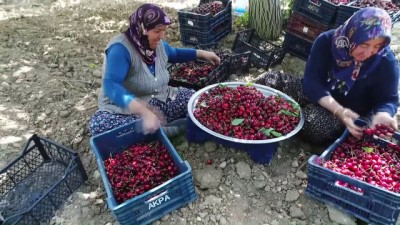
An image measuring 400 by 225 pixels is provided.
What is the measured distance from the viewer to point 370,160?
2400mm

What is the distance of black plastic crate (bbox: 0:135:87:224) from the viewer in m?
2.48

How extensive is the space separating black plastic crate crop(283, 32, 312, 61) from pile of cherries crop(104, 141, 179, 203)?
237 centimetres

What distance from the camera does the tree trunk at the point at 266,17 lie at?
4652mm

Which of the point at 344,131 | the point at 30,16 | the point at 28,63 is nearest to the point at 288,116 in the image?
the point at 344,131

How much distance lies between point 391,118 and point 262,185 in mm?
1061

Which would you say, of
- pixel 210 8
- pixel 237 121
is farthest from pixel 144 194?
pixel 210 8

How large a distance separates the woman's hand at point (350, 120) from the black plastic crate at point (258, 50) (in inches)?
56.7

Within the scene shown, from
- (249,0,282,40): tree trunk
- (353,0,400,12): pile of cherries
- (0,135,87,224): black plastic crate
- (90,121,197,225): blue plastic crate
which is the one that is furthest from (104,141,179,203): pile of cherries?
(353,0,400,12): pile of cherries

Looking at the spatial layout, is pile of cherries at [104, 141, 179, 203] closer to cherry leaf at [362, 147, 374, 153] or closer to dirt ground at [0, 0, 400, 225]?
dirt ground at [0, 0, 400, 225]

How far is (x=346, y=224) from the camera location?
2385 mm

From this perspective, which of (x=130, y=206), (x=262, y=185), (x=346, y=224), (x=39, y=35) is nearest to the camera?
(x=130, y=206)

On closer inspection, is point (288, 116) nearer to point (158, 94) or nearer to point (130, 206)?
point (158, 94)

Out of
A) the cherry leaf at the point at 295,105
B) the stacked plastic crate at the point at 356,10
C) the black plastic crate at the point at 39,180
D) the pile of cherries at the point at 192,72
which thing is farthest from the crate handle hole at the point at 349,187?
the stacked plastic crate at the point at 356,10

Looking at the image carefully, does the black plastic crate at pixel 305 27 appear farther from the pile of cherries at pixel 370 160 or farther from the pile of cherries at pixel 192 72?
the pile of cherries at pixel 370 160
